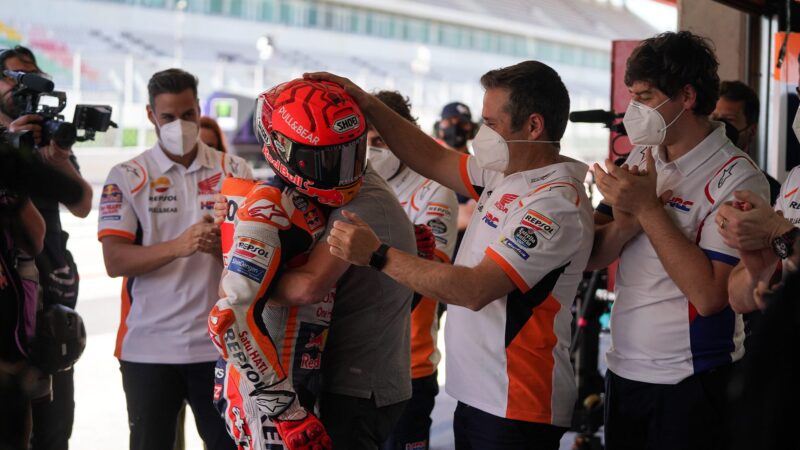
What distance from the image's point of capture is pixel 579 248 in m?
1.98

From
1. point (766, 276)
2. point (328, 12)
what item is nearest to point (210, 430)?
point (766, 276)

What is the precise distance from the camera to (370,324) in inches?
79.2

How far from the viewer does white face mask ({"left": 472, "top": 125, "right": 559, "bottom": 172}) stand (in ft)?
6.85

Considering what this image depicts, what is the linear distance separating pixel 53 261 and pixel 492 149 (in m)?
1.73

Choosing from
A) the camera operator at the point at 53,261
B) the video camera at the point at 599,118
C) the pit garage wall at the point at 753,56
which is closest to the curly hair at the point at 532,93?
the video camera at the point at 599,118

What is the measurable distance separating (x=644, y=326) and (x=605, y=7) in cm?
4144

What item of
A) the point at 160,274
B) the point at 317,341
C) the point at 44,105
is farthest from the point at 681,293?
the point at 44,105

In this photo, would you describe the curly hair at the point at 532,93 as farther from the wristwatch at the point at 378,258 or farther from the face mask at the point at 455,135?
the face mask at the point at 455,135

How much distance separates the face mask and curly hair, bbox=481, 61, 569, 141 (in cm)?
245

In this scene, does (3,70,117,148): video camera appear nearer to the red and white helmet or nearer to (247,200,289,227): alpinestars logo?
the red and white helmet

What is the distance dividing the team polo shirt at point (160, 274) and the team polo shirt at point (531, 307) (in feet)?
3.26

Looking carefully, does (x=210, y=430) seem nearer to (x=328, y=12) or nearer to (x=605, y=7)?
(x=328, y=12)

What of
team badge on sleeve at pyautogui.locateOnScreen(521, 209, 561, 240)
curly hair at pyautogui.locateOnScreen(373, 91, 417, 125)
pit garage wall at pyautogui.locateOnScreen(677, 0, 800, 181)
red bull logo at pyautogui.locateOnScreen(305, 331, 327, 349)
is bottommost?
red bull logo at pyautogui.locateOnScreen(305, 331, 327, 349)

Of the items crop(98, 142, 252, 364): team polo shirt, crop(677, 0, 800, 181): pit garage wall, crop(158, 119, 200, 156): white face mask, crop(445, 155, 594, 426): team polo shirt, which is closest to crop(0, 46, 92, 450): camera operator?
crop(98, 142, 252, 364): team polo shirt
